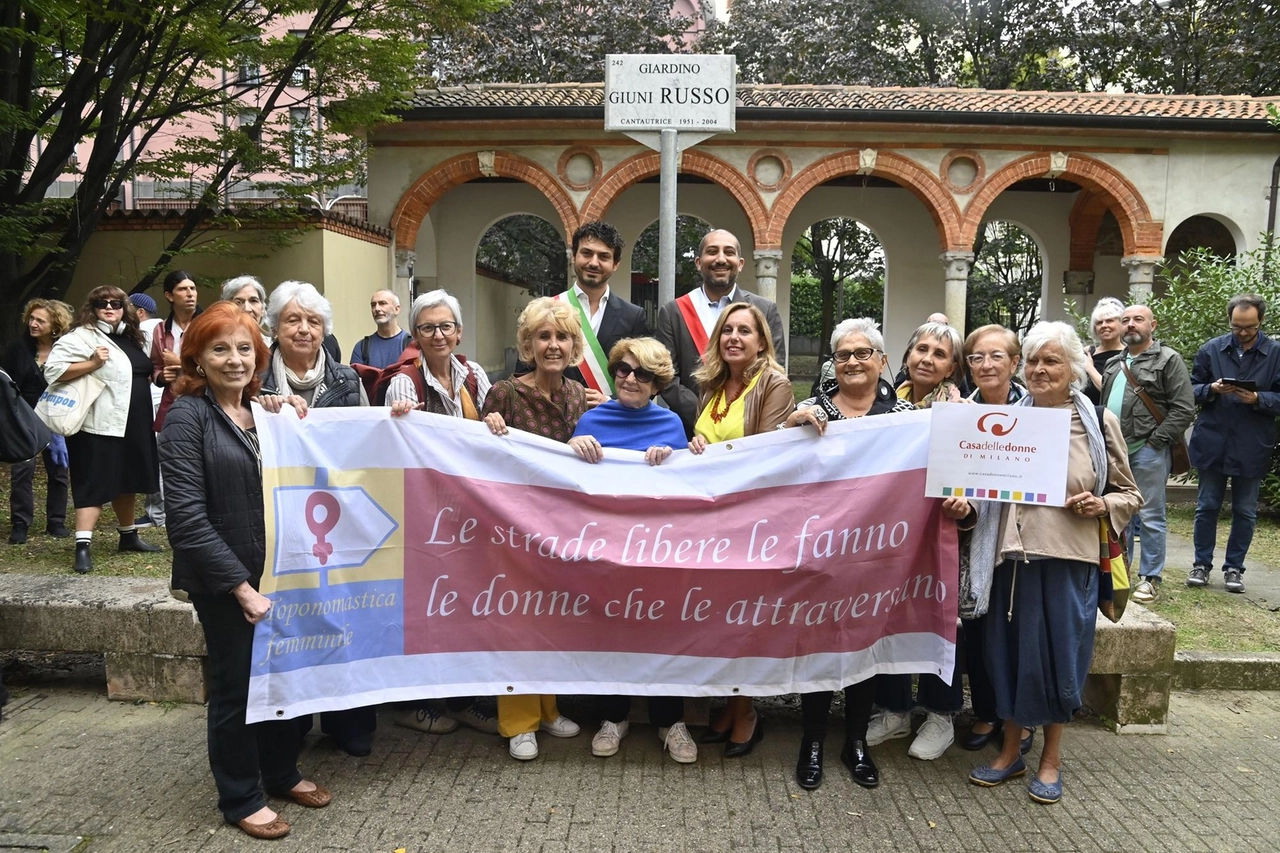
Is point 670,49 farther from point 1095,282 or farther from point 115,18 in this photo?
point 115,18

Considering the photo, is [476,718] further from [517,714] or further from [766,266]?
[766,266]

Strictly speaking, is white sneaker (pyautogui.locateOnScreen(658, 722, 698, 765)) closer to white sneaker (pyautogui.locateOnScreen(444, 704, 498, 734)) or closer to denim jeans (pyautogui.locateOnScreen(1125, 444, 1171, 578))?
white sneaker (pyautogui.locateOnScreen(444, 704, 498, 734))

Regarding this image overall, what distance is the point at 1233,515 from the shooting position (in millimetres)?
6625

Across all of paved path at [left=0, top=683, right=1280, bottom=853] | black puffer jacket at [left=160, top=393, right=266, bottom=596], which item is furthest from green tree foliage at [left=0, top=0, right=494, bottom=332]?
paved path at [left=0, top=683, right=1280, bottom=853]

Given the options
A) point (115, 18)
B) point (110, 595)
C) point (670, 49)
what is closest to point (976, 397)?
point (110, 595)

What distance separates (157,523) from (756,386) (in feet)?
19.6

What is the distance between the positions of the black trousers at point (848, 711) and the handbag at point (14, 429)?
3.79 meters

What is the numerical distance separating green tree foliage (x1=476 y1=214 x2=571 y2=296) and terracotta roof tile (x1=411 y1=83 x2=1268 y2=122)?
9.27 meters

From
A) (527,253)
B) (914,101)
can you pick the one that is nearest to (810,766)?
(914,101)

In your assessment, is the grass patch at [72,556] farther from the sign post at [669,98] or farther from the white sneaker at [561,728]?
the sign post at [669,98]

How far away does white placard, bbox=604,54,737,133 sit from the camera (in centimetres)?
450

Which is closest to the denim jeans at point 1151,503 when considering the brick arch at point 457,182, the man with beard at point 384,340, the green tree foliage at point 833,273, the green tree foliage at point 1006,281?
the man with beard at point 384,340

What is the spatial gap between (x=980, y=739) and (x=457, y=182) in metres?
15.9

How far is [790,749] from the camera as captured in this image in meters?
3.99
